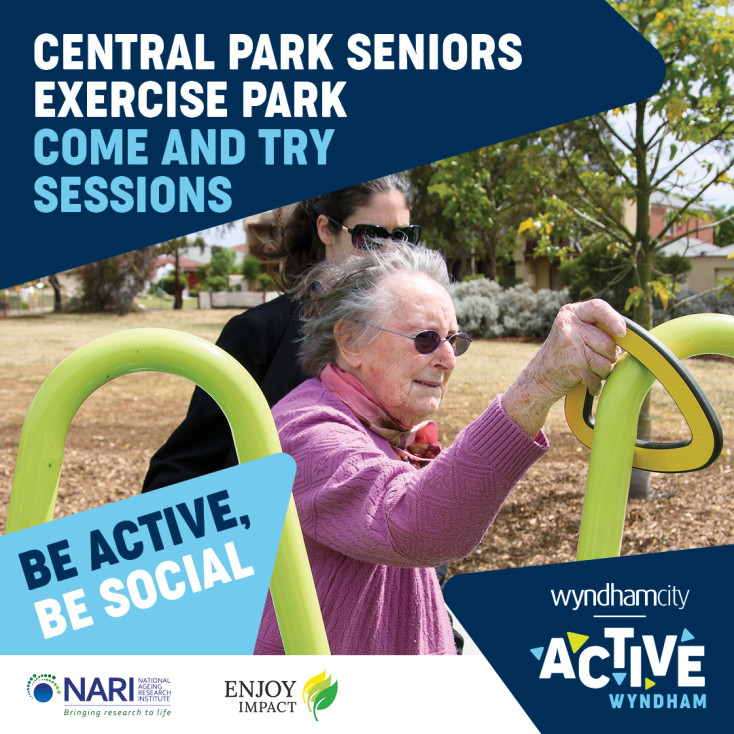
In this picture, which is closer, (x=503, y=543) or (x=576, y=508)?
(x=503, y=543)

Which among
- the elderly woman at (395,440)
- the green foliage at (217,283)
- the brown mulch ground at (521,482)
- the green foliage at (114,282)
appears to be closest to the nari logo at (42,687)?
the elderly woman at (395,440)

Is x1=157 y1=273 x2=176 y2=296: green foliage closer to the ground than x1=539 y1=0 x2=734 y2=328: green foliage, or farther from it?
farther from it

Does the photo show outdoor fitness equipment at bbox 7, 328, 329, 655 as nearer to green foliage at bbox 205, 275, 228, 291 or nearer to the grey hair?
the grey hair

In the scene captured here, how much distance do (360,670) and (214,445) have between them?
1.25 meters

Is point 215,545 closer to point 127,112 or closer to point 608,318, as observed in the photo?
point 608,318

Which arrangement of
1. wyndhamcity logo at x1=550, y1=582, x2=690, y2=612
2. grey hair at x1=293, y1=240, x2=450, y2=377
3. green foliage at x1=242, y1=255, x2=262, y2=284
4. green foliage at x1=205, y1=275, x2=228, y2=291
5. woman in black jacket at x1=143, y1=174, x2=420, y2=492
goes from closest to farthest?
wyndhamcity logo at x1=550, y1=582, x2=690, y2=612 → grey hair at x1=293, y1=240, x2=450, y2=377 → woman in black jacket at x1=143, y1=174, x2=420, y2=492 → green foliage at x1=205, y1=275, x2=228, y2=291 → green foliage at x1=242, y1=255, x2=262, y2=284

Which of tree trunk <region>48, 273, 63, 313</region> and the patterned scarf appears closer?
the patterned scarf

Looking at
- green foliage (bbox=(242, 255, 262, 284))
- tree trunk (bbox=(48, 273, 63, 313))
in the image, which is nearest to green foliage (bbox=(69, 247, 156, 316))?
tree trunk (bbox=(48, 273, 63, 313))

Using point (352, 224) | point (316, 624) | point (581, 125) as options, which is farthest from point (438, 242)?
point (316, 624)

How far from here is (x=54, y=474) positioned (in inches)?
52.5

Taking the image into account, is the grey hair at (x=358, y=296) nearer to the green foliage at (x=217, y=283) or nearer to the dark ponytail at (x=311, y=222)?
the dark ponytail at (x=311, y=222)

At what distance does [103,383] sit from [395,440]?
2.08 feet

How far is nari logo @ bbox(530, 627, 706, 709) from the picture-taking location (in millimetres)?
1323

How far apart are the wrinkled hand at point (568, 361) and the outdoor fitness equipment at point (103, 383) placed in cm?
41
